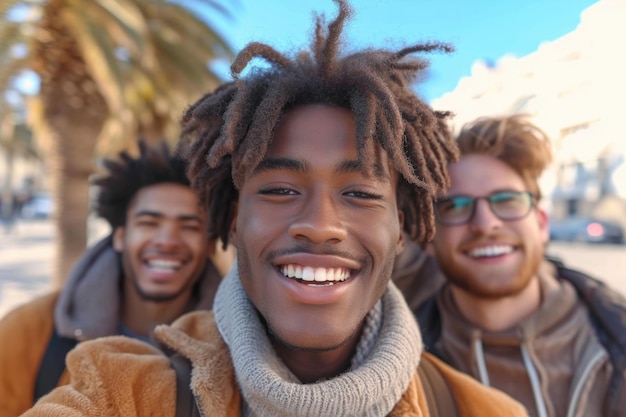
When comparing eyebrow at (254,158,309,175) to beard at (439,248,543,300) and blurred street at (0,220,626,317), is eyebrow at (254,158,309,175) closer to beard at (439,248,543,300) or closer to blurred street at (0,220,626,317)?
beard at (439,248,543,300)

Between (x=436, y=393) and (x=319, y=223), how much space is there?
763mm

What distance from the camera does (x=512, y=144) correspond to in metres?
2.39

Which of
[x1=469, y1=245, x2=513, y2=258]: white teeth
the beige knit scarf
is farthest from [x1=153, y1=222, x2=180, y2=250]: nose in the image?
[x1=469, y1=245, x2=513, y2=258]: white teeth

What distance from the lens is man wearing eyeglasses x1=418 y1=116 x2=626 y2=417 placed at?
208 cm

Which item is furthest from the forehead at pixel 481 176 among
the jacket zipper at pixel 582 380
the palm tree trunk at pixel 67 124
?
the palm tree trunk at pixel 67 124

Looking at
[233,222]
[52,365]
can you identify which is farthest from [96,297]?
[233,222]

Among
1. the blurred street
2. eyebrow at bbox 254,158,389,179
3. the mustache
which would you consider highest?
eyebrow at bbox 254,158,389,179

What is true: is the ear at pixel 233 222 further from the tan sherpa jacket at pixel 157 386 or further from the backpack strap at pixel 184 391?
the backpack strap at pixel 184 391

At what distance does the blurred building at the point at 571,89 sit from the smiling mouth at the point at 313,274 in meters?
0.87

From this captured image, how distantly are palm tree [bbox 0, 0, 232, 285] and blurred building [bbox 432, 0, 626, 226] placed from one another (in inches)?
134

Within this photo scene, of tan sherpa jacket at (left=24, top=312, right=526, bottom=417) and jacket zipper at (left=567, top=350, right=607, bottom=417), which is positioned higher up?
tan sherpa jacket at (left=24, top=312, right=526, bottom=417)

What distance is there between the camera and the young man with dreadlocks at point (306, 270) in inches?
57.2

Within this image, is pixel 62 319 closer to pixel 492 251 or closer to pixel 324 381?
pixel 324 381

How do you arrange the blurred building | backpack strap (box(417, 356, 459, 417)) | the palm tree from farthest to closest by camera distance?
the palm tree → the blurred building → backpack strap (box(417, 356, 459, 417))
